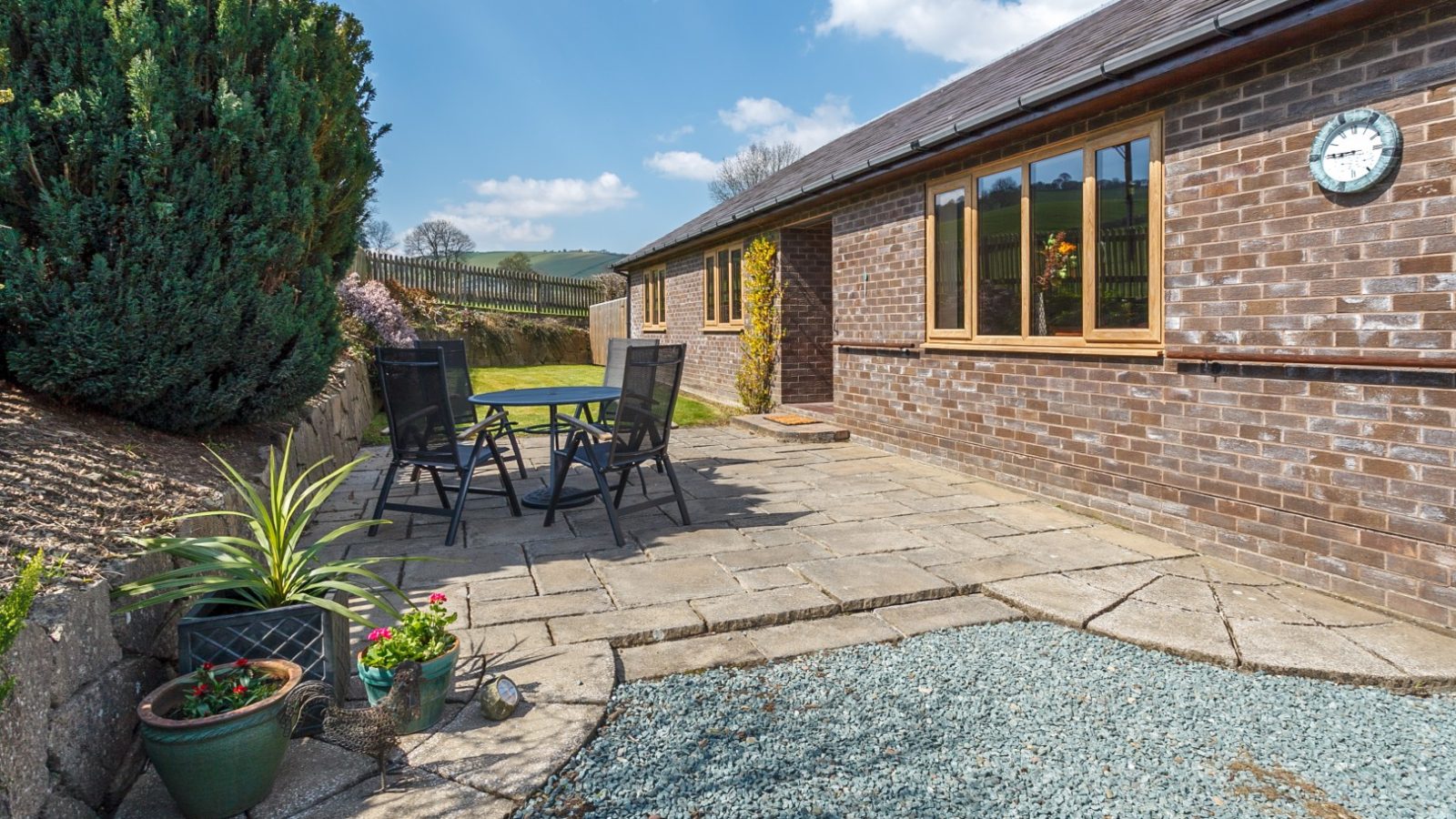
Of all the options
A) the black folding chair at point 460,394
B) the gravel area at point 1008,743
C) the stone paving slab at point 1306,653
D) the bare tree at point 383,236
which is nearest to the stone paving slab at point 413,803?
the gravel area at point 1008,743

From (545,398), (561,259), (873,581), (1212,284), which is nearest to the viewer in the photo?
(873,581)

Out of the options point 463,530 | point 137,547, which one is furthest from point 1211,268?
point 137,547

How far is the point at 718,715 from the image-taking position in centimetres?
248

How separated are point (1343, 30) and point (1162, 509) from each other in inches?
96.4

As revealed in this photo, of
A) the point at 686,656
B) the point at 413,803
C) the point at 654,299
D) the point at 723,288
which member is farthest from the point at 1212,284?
the point at 654,299

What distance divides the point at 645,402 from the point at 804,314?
5.44 meters

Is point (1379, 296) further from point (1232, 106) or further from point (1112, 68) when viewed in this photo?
point (1112, 68)

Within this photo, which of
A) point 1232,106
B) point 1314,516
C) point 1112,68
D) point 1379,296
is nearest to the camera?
point 1379,296

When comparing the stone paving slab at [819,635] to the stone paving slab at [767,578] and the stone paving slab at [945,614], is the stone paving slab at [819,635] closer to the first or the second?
the stone paving slab at [945,614]

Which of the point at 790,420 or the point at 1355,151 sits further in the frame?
the point at 790,420

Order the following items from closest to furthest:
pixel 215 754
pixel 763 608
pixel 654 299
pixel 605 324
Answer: pixel 215 754 < pixel 763 608 < pixel 654 299 < pixel 605 324

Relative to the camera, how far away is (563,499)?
4.91m

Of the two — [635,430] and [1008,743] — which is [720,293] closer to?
[635,430]

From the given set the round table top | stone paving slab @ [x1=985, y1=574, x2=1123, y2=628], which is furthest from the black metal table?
stone paving slab @ [x1=985, y1=574, x2=1123, y2=628]
